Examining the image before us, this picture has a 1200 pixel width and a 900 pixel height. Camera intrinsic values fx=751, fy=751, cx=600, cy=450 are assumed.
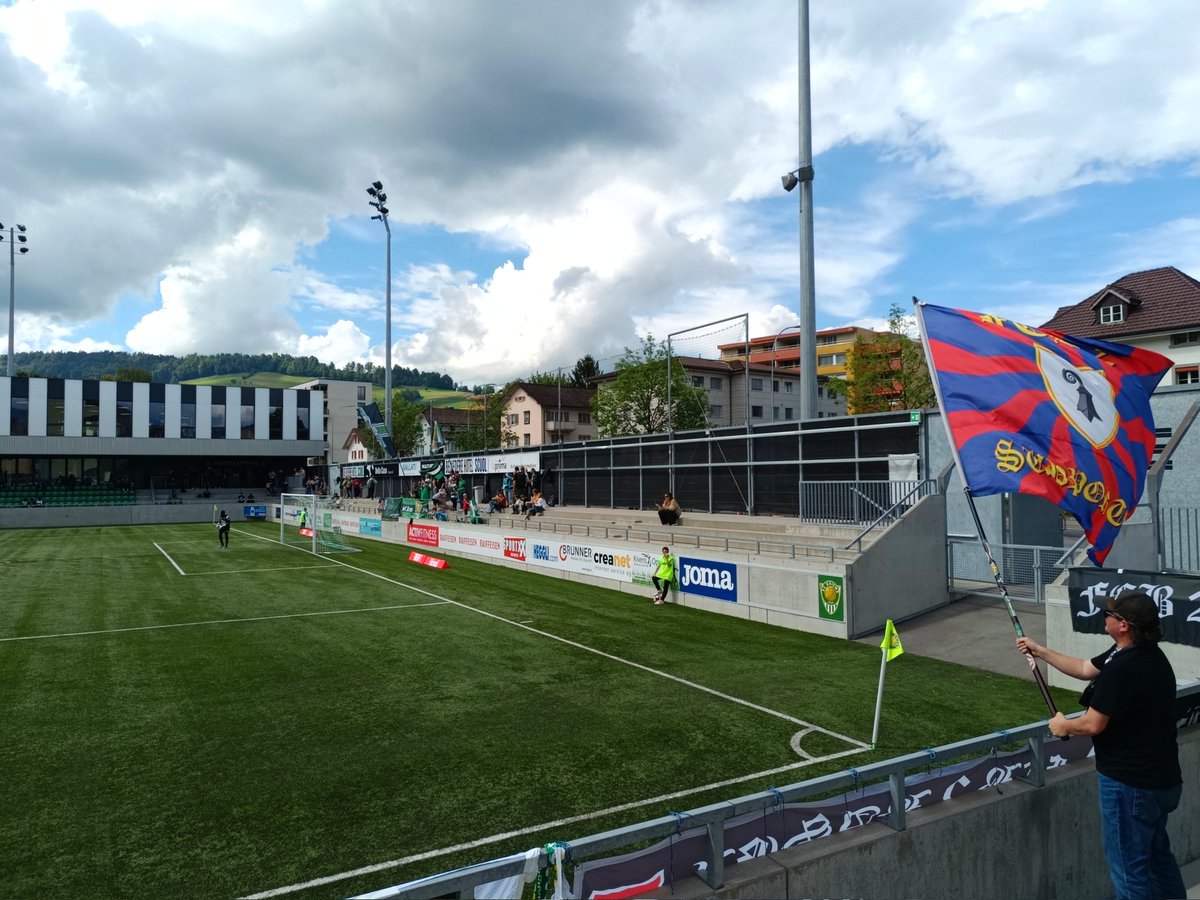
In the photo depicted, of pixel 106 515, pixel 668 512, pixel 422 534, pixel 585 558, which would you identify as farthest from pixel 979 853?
pixel 106 515

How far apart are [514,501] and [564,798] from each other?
32447 mm

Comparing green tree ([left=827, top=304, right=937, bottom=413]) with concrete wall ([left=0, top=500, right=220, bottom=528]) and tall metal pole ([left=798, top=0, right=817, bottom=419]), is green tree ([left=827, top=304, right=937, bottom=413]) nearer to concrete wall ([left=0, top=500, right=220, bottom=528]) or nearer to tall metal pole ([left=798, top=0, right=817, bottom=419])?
tall metal pole ([left=798, top=0, right=817, bottom=419])

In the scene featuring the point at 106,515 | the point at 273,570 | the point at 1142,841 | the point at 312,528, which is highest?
the point at 1142,841

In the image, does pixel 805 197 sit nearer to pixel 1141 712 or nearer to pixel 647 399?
pixel 1141 712

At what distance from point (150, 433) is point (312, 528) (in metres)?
40.9

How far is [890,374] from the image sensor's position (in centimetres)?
4712

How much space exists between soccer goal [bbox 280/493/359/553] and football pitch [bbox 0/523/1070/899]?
16806 mm

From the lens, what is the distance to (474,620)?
720 inches

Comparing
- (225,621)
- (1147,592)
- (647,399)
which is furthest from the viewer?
(647,399)

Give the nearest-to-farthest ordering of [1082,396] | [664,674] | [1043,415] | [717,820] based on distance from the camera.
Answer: [717,820], [1043,415], [1082,396], [664,674]

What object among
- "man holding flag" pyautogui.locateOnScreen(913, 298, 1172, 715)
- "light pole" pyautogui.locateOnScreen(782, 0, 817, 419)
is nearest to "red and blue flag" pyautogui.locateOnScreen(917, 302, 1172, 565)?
"man holding flag" pyautogui.locateOnScreen(913, 298, 1172, 715)

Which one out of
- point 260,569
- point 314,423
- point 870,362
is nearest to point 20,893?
point 260,569

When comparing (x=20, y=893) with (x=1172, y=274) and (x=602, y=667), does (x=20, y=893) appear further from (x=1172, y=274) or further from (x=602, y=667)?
(x=1172, y=274)

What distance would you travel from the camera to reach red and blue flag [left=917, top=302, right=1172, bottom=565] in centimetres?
600
